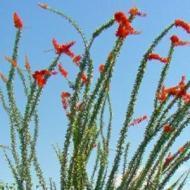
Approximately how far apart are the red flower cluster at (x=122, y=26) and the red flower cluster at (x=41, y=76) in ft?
1.86

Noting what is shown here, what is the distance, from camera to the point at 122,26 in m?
3.42

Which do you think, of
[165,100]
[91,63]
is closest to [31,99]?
[91,63]

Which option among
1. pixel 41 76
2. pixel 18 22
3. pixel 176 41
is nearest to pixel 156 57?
pixel 176 41

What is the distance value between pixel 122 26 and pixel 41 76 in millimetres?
641

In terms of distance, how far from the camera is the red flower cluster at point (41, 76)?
11.5 ft

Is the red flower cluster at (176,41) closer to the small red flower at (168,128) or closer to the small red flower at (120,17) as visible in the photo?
the small red flower at (120,17)

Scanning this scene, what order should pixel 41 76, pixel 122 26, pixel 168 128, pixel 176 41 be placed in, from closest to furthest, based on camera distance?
pixel 168 128
pixel 122 26
pixel 41 76
pixel 176 41

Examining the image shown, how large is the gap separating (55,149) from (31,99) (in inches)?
23.9

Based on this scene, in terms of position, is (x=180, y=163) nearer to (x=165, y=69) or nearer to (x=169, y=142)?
(x=169, y=142)

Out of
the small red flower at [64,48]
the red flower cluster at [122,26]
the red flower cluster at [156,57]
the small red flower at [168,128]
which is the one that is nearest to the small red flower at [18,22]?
the small red flower at [64,48]

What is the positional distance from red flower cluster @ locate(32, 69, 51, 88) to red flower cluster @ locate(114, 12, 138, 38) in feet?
1.86

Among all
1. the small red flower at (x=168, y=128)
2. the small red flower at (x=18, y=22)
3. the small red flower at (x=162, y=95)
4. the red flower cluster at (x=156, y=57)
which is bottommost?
the small red flower at (x=168, y=128)

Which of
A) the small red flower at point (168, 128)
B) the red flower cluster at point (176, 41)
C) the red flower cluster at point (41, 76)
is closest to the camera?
the small red flower at point (168, 128)

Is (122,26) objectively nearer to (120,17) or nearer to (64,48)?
(120,17)
